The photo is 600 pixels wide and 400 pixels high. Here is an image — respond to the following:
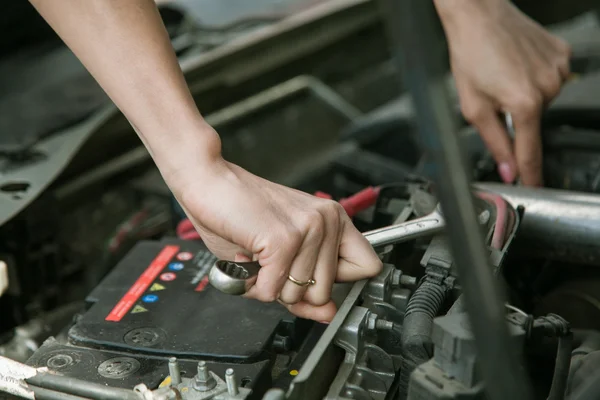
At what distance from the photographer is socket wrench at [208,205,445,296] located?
3.08 feet

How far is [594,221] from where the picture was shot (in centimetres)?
122

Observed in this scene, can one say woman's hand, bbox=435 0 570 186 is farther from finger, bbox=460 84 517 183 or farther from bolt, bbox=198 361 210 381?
bolt, bbox=198 361 210 381

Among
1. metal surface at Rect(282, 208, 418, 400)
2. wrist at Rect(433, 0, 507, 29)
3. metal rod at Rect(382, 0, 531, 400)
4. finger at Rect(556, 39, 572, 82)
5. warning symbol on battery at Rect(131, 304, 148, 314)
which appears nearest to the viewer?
metal rod at Rect(382, 0, 531, 400)

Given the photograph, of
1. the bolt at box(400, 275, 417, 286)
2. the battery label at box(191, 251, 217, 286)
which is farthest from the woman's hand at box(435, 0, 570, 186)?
the battery label at box(191, 251, 217, 286)

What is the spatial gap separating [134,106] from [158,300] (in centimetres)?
35

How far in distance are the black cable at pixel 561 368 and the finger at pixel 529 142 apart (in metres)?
0.53

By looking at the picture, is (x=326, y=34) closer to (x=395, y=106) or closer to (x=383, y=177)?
(x=395, y=106)

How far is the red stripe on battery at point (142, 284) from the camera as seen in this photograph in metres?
1.13

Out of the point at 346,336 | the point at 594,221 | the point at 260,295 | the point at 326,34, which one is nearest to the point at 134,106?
the point at 260,295

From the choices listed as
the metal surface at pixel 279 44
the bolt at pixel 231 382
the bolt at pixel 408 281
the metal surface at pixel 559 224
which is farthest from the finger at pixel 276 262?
the metal surface at pixel 279 44

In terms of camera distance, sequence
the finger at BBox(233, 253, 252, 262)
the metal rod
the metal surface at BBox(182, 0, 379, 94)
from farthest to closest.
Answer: the metal surface at BBox(182, 0, 379, 94)
the finger at BBox(233, 253, 252, 262)
the metal rod

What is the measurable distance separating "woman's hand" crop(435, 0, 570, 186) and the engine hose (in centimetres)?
57

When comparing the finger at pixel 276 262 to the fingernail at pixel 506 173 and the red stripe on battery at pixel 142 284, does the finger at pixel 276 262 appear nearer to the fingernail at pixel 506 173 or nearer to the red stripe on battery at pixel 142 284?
the red stripe on battery at pixel 142 284

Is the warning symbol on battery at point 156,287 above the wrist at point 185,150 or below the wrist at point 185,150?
below
